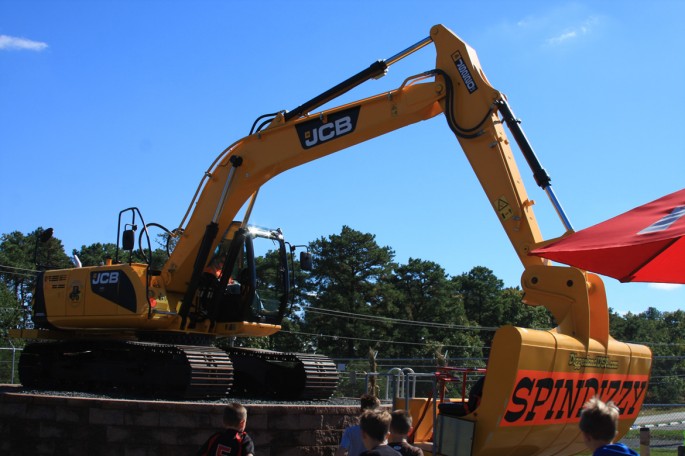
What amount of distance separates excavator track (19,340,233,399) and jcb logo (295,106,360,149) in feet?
11.5

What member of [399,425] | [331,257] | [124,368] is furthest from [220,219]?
[331,257]

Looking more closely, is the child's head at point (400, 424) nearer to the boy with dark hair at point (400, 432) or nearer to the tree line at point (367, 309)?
the boy with dark hair at point (400, 432)

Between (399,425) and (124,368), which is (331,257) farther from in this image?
(399,425)

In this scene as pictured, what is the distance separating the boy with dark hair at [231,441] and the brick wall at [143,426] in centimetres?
362

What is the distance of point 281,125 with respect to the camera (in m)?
12.2

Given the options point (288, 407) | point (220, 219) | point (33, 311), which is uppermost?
point (220, 219)

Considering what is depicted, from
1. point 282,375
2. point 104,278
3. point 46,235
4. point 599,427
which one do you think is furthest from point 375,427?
point 46,235

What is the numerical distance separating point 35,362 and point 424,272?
3983cm

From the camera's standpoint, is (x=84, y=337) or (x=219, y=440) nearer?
(x=219, y=440)

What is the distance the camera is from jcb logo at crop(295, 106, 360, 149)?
1143 centimetres

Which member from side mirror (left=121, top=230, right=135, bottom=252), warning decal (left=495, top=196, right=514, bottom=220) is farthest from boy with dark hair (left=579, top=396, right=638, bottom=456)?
side mirror (left=121, top=230, right=135, bottom=252)

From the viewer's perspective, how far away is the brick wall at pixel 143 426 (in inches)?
370

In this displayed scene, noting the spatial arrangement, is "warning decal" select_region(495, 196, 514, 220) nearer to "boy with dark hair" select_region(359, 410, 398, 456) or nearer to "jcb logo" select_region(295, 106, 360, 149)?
"jcb logo" select_region(295, 106, 360, 149)

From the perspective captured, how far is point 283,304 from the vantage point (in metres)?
12.5
